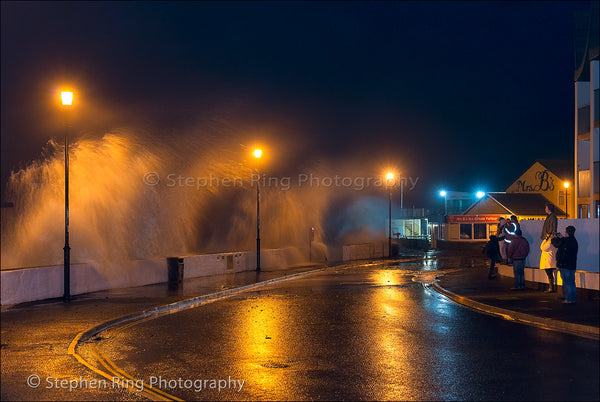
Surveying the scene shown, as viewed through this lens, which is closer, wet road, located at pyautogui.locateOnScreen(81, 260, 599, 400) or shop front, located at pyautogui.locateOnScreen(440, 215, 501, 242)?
wet road, located at pyautogui.locateOnScreen(81, 260, 599, 400)

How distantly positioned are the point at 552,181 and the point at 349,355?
224ft

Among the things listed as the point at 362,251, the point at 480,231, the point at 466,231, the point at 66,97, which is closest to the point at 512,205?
the point at 480,231

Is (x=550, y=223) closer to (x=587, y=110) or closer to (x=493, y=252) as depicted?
(x=493, y=252)

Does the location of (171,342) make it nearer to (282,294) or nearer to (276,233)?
(282,294)

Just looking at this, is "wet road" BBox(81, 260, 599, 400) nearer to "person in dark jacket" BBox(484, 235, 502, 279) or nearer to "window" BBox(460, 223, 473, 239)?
"person in dark jacket" BBox(484, 235, 502, 279)

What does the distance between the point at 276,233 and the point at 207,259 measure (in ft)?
76.8

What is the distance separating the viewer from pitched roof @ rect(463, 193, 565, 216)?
6631 centimetres

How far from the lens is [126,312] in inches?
562

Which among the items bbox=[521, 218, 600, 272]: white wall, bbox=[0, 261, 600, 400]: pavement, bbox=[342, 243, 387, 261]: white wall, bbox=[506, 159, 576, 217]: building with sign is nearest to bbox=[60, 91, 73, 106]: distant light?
bbox=[0, 261, 600, 400]: pavement

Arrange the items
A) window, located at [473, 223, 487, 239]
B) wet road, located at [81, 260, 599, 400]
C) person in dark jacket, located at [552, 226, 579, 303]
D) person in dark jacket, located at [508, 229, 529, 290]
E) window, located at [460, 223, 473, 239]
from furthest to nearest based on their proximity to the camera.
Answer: window, located at [460, 223, 473, 239] → window, located at [473, 223, 487, 239] → person in dark jacket, located at [508, 229, 529, 290] → person in dark jacket, located at [552, 226, 579, 303] → wet road, located at [81, 260, 599, 400]

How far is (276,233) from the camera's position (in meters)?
48.6

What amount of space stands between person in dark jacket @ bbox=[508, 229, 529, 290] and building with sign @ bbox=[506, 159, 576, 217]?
51.8 meters

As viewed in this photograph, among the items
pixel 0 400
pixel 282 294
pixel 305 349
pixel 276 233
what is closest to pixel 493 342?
pixel 305 349

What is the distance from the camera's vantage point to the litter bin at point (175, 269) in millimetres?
22109
